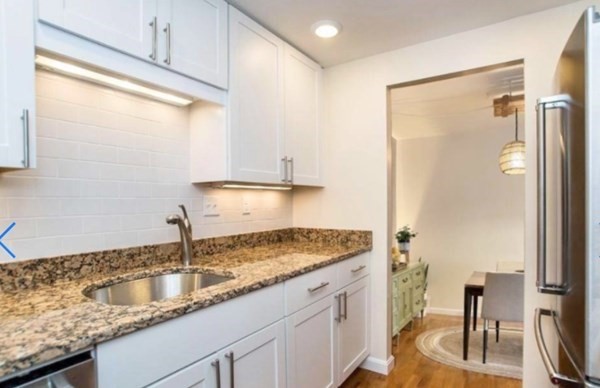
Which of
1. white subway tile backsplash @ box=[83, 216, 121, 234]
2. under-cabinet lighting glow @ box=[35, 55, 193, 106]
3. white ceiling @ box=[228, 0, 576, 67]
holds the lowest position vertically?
white subway tile backsplash @ box=[83, 216, 121, 234]

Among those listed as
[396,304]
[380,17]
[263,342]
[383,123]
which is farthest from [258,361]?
[396,304]

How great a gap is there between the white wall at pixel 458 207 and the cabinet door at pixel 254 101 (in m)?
2.95

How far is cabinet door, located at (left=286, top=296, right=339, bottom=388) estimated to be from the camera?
5.50 ft

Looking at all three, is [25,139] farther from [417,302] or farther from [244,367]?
[417,302]

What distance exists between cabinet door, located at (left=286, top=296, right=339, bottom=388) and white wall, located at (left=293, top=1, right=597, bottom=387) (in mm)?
615

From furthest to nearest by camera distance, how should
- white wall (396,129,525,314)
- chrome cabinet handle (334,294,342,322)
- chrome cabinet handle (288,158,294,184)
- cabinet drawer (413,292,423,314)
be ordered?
1. white wall (396,129,525,314)
2. cabinet drawer (413,292,423,314)
3. chrome cabinet handle (288,158,294,184)
4. chrome cabinet handle (334,294,342,322)

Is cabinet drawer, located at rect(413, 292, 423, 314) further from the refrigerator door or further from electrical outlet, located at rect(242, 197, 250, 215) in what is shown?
the refrigerator door

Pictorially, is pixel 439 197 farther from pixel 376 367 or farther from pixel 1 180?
pixel 1 180

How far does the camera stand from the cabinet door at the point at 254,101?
1.88 metres

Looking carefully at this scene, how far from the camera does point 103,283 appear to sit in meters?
1.41

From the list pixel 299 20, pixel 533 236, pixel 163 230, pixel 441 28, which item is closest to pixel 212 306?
pixel 163 230

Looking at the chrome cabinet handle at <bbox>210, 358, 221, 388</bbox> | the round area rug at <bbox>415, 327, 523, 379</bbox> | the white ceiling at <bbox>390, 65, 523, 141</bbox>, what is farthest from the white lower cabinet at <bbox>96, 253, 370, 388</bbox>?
the white ceiling at <bbox>390, 65, 523, 141</bbox>

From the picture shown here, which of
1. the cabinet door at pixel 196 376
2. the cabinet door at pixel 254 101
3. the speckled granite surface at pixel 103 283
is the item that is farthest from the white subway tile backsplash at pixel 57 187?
the cabinet door at pixel 196 376

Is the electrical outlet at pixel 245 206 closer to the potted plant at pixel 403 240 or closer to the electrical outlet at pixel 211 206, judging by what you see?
the electrical outlet at pixel 211 206
